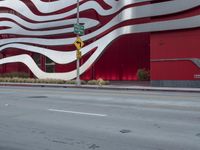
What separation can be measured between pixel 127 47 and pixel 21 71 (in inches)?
617

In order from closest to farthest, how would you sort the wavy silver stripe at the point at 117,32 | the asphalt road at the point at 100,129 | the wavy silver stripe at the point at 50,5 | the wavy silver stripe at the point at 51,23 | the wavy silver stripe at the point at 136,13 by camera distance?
1. the asphalt road at the point at 100,129
2. the wavy silver stripe at the point at 117,32
3. the wavy silver stripe at the point at 136,13
4. the wavy silver stripe at the point at 50,5
5. the wavy silver stripe at the point at 51,23

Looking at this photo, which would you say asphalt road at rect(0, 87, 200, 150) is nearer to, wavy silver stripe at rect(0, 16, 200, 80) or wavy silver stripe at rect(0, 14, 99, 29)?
wavy silver stripe at rect(0, 16, 200, 80)

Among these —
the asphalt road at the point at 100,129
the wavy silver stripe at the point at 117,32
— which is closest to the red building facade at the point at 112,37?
the wavy silver stripe at the point at 117,32

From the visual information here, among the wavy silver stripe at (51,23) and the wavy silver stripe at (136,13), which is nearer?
the wavy silver stripe at (136,13)

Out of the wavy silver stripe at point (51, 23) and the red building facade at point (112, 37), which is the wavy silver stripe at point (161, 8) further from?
the wavy silver stripe at point (51, 23)

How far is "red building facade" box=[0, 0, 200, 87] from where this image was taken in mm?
25328

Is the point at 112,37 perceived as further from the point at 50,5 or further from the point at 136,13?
the point at 50,5

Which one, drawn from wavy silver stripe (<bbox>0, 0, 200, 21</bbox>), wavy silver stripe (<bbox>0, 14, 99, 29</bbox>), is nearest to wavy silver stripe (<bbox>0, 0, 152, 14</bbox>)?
wavy silver stripe (<bbox>0, 0, 200, 21</bbox>)

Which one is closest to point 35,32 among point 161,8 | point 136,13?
point 136,13

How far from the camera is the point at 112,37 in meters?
30.5

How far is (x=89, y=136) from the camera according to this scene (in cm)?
745

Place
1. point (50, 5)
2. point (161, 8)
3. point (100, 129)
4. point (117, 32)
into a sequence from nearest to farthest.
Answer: point (100, 129), point (161, 8), point (117, 32), point (50, 5)

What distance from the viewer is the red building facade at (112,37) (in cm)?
2533

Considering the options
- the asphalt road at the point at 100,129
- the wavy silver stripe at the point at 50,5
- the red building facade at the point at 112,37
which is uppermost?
the wavy silver stripe at the point at 50,5
